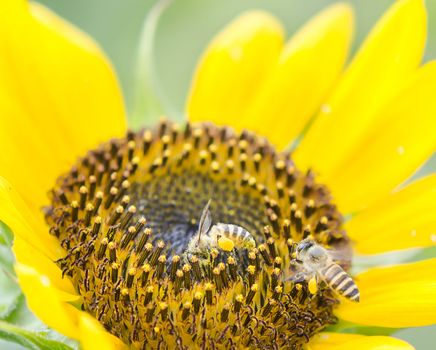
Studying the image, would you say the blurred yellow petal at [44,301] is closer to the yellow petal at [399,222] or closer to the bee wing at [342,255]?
the bee wing at [342,255]

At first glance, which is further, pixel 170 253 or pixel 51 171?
pixel 51 171

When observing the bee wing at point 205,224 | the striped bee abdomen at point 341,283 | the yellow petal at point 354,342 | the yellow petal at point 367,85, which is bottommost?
the yellow petal at point 354,342

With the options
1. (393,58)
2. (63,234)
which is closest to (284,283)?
(63,234)

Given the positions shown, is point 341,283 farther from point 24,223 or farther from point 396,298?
point 24,223

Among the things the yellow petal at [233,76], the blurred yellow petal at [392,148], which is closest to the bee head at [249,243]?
the blurred yellow petal at [392,148]

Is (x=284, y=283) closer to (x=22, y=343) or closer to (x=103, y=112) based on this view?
(x=22, y=343)

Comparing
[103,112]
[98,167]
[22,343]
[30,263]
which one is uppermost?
[103,112]

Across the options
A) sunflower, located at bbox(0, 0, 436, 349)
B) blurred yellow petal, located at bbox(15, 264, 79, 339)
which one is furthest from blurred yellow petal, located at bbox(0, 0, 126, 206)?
blurred yellow petal, located at bbox(15, 264, 79, 339)
